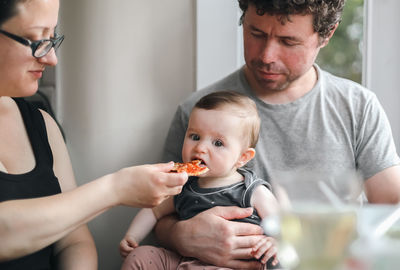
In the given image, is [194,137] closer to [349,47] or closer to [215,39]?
[215,39]

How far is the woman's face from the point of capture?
128 centimetres

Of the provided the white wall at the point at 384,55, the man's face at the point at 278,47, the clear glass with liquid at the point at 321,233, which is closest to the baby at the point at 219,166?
the man's face at the point at 278,47

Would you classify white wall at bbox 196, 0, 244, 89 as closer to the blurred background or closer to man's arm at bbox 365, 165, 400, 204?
the blurred background

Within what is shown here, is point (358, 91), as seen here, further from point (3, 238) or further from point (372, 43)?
point (3, 238)

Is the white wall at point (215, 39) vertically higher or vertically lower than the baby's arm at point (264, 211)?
higher

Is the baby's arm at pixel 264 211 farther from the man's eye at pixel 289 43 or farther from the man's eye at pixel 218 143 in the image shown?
the man's eye at pixel 289 43

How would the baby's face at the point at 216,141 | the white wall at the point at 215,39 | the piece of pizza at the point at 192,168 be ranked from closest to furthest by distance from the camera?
the piece of pizza at the point at 192,168
the baby's face at the point at 216,141
the white wall at the point at 215,39

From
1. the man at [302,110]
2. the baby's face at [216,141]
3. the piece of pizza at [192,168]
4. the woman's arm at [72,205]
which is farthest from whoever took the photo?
the man at [302,110]

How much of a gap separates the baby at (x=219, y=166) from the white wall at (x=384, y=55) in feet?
2.62

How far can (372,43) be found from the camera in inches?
87.6

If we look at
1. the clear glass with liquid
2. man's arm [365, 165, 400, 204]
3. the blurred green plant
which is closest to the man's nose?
man's arm [365, 165, 400, 204]

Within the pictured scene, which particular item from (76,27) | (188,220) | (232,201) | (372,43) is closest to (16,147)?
(188,220)

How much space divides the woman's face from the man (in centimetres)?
69

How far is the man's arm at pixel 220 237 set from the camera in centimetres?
156
